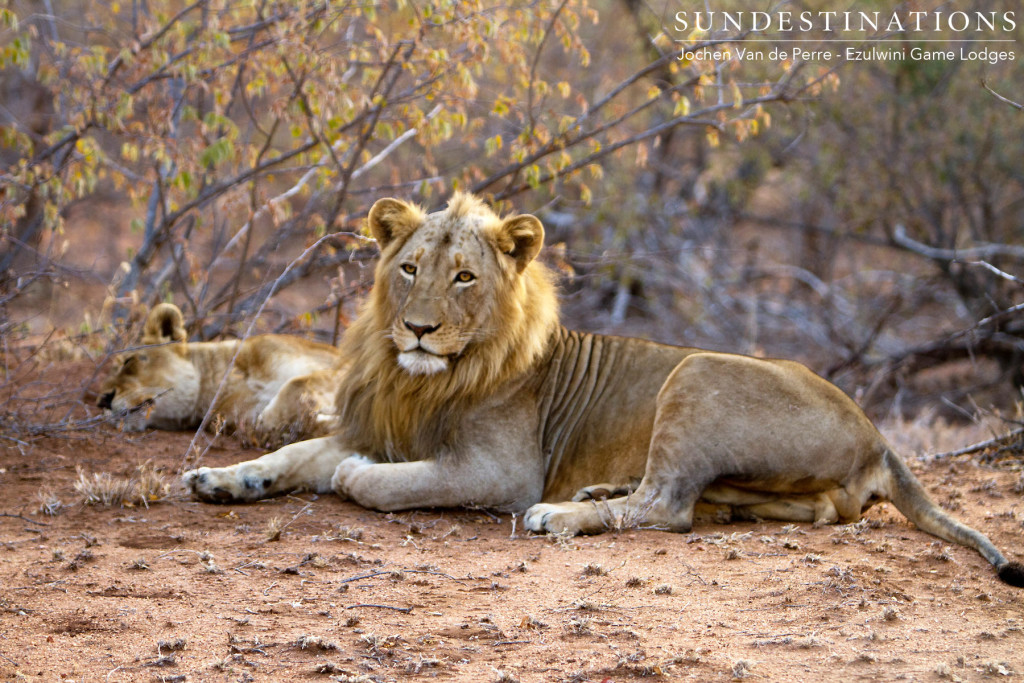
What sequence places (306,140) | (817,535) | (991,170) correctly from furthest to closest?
(991,170) → (306,140) → (817,535)

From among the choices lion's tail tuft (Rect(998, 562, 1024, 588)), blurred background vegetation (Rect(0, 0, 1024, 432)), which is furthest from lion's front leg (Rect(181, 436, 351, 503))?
lion's tail tuft (Rect(998, 562, 1024, 588))

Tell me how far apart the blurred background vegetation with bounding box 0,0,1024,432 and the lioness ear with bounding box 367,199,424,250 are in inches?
7.6

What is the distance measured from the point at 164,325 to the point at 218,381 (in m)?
0.48

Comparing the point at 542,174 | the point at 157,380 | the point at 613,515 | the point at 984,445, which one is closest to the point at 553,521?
the point at 613,515

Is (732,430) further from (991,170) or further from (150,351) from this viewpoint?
(991,170)

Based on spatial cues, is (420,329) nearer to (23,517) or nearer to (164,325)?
(23,517)

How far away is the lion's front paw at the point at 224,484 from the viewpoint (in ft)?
16.0

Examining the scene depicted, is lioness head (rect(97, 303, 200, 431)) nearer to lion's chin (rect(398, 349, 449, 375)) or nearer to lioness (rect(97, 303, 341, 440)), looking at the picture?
lioness (rect(97, 303, 341, 440))

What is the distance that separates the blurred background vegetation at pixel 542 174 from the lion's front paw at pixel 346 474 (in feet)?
3.20

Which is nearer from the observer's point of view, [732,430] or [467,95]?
[732,430]

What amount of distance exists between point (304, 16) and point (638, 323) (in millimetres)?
6917

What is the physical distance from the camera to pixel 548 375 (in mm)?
5484

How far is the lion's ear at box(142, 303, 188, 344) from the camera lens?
643 centimetres

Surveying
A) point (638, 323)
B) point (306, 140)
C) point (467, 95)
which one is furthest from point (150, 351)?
point (638, 323)
